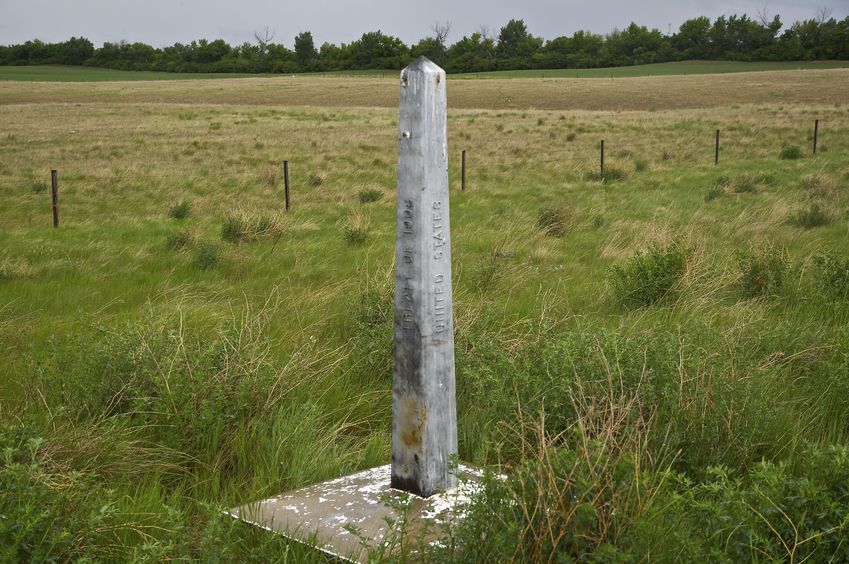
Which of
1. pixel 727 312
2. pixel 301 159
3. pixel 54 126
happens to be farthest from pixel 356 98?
pixel 727 312

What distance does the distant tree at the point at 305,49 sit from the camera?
452 feet

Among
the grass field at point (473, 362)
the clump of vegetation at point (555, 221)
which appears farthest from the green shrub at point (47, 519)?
the clump of vegetation at point (555, 221)

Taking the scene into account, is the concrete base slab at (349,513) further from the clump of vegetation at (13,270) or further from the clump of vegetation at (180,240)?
the clump of vegetation at (180,240)

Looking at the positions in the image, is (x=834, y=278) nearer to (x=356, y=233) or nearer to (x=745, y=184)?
(x=356, y=233)

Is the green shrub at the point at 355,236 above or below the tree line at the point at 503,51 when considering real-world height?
below

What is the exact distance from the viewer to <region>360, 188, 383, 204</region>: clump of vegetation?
18.0 metres

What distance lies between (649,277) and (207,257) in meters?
5.33

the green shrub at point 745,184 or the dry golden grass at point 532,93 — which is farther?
the dry golden grass at point 532,93

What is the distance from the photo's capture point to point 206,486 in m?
4.50

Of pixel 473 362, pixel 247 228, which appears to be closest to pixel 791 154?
pixel 247 228

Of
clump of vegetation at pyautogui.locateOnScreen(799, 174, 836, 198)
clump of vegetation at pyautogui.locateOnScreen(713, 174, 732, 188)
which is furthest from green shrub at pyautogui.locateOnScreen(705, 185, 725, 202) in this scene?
clump of vegetation at pyautogui.locateOnScreen(799, 174, 836, 198)

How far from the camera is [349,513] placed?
13.8 feet

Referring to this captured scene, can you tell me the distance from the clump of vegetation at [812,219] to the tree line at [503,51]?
108m

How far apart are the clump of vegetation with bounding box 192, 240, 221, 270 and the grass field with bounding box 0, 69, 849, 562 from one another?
0.04m
